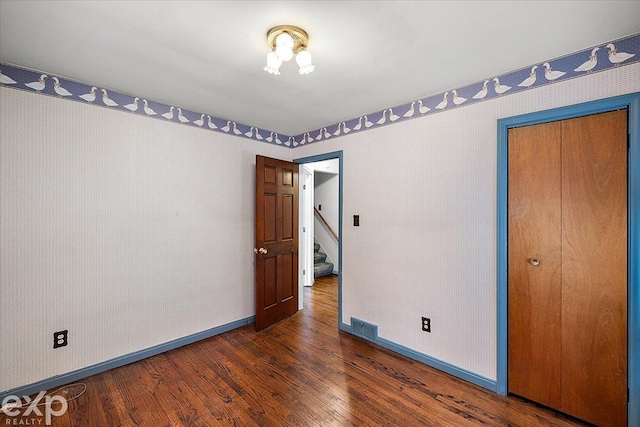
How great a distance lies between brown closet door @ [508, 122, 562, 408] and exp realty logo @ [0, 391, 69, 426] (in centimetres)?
324

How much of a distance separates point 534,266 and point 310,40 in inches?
84.3

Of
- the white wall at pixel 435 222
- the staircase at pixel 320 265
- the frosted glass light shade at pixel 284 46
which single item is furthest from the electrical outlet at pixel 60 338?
the staircase at pixel 320 265

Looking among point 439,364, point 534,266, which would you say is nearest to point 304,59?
point 534,266

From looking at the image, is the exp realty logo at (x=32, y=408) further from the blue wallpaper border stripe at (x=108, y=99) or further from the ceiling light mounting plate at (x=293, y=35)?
the ceiling light mounting plate at (x=293, y=35)

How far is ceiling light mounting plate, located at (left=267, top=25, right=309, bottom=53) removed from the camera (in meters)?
1.51

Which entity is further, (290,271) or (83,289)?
(290,271)

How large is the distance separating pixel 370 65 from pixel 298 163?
2.01m

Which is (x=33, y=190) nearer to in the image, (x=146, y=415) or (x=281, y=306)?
(x=146, y=415)

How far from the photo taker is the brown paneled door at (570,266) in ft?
5.47

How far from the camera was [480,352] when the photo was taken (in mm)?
2178

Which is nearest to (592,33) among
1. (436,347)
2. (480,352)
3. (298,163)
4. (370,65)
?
(370,65)

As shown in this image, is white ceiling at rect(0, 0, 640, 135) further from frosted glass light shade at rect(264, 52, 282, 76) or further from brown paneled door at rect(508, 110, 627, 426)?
brown paneled door at rect(508, 110, 627, 426)

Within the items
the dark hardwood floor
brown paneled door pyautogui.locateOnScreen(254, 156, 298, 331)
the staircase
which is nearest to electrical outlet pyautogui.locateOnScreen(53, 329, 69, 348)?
the dark hardwood floor

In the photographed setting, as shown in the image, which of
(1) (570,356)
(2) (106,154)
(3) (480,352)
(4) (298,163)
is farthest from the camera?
(4) (298,163)
